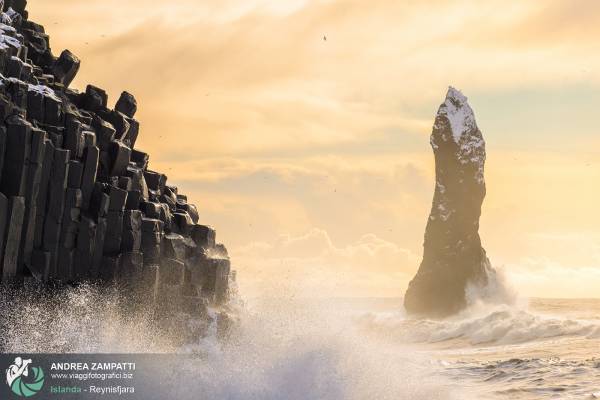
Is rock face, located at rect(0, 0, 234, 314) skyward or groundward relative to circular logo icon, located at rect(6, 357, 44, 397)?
skyward

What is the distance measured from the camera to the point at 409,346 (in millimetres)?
70250

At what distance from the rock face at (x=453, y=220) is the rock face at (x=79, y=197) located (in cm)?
5124

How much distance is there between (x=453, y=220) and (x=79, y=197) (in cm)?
6066

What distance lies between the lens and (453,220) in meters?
88.4

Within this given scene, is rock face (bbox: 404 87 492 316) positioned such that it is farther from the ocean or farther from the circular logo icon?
the circular logo icon

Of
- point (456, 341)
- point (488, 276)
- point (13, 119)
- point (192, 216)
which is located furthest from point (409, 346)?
point (13, 119)

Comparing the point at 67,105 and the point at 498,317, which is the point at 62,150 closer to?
the point at 67,105

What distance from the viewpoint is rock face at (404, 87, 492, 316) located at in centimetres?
8644

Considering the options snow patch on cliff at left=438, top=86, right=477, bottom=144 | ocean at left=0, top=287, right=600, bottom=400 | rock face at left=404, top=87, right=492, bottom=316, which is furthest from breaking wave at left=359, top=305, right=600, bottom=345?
ocean at left=0, top=287, right=600, bottom=400

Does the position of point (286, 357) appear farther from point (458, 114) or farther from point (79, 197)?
point (458, 114)

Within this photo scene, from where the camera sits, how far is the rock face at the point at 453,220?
284ft

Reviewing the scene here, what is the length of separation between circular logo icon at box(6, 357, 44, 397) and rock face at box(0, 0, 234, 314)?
3.16 metres

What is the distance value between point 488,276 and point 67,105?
6199 cm

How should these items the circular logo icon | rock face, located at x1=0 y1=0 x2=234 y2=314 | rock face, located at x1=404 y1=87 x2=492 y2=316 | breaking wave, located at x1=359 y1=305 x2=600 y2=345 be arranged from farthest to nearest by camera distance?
rock face, located at x1=404 y1=87 x2=492 y2=316 → breaking wave, located at x1=359 y1=305 x2=600 y2=345 → rock face, located at x1=0 y1=0 x2=234 y2=314 → the circular logo icon
